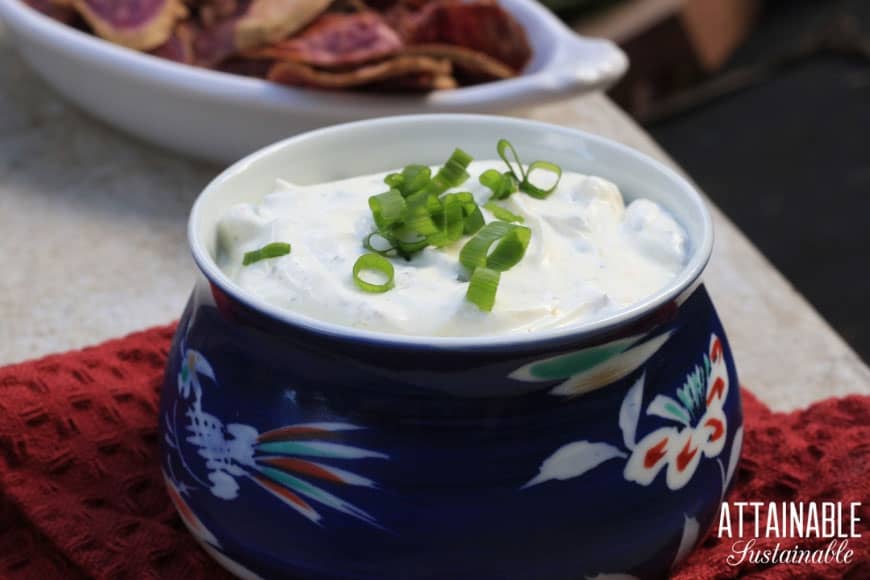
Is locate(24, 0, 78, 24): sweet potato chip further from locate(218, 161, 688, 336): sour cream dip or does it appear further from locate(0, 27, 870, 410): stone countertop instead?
locate(218, 161, 688, 336): sour cream dip

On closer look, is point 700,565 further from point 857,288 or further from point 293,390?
point 857,288

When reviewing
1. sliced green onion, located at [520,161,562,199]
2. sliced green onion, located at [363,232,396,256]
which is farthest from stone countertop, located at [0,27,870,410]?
sliced green onion, located at [363,232,396,256]

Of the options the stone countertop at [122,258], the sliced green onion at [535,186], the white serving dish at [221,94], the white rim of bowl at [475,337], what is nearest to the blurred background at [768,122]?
the stone countertop at [122,258]

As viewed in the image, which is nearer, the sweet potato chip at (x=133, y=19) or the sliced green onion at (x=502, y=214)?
the sliced green onion at (x=502, y=214)

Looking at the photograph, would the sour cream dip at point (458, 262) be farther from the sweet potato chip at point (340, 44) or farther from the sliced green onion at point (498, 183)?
the sweet potato chip at point (340, 44)

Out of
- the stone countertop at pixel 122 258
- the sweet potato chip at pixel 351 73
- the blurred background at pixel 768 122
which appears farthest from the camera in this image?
the blurred background at pixel 768 122

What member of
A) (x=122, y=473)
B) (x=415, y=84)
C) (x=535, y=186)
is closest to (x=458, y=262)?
(x=535, y=186)

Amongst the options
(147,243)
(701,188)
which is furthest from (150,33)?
(701,188)
